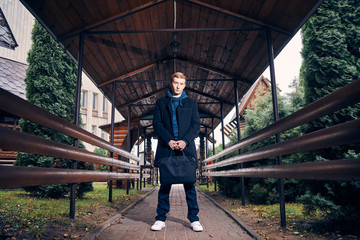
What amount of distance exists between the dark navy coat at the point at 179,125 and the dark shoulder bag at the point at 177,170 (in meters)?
0.22

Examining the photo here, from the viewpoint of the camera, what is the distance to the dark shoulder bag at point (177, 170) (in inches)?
140

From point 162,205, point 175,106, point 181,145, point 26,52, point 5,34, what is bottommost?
point 162,205

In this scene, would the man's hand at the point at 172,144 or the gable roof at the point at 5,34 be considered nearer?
the man's hand at the point at 172,144

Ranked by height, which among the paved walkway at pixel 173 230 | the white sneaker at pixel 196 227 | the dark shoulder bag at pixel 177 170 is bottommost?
the paved walkway at pixel 173 230

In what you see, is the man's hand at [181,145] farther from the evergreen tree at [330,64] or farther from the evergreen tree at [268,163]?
the evergreen tree at [268,163]

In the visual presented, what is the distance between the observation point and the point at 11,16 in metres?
24.5

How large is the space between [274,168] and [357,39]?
2.80 meters

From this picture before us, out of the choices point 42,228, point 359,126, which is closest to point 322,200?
point 359,126

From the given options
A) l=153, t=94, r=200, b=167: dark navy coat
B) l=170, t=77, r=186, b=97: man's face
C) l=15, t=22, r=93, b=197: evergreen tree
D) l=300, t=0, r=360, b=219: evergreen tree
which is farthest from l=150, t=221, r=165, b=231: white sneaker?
l=15, t=22, r=93, b=197: evergreen tree

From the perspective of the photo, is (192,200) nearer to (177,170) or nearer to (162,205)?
(162,205)

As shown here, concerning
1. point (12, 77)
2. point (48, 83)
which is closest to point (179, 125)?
point (48, 83)

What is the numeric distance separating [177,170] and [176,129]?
635mm

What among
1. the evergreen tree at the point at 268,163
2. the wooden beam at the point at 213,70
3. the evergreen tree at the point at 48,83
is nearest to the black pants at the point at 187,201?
the evergreen tree at the point at 268,163

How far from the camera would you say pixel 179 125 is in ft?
12.8
